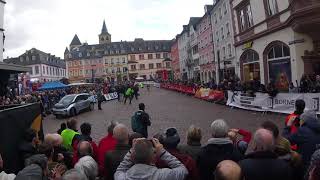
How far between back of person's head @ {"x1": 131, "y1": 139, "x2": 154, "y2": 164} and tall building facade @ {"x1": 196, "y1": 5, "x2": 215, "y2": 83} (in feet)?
167

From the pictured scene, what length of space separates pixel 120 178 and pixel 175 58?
366ft

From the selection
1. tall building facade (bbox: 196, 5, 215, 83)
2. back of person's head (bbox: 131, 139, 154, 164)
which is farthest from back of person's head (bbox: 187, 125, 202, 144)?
tall building facade (bbox: 196, 5, 215, 83)

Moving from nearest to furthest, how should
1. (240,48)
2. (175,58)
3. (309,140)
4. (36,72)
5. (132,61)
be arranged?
(309,140)
(240,48)
(36,72)
(175,58)
(132,61)

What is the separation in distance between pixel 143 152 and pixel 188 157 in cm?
83

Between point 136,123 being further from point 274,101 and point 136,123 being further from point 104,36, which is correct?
point 104,36

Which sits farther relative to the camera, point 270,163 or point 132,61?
point 132,61

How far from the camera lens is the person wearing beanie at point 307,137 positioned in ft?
19.9

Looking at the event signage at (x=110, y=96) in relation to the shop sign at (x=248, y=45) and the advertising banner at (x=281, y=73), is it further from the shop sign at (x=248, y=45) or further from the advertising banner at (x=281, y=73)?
the advertising banner at (x=281, y=73)

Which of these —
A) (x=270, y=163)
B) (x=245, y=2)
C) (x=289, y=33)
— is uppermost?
(x=245, y=2)

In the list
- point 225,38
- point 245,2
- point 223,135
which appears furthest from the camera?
point 225,38

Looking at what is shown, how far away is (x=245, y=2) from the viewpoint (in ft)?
107

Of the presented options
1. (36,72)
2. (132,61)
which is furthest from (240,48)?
(132,61)

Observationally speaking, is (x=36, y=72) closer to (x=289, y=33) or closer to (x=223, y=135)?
(x=289, y=33)

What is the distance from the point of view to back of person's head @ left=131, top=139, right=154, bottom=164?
4559mm
